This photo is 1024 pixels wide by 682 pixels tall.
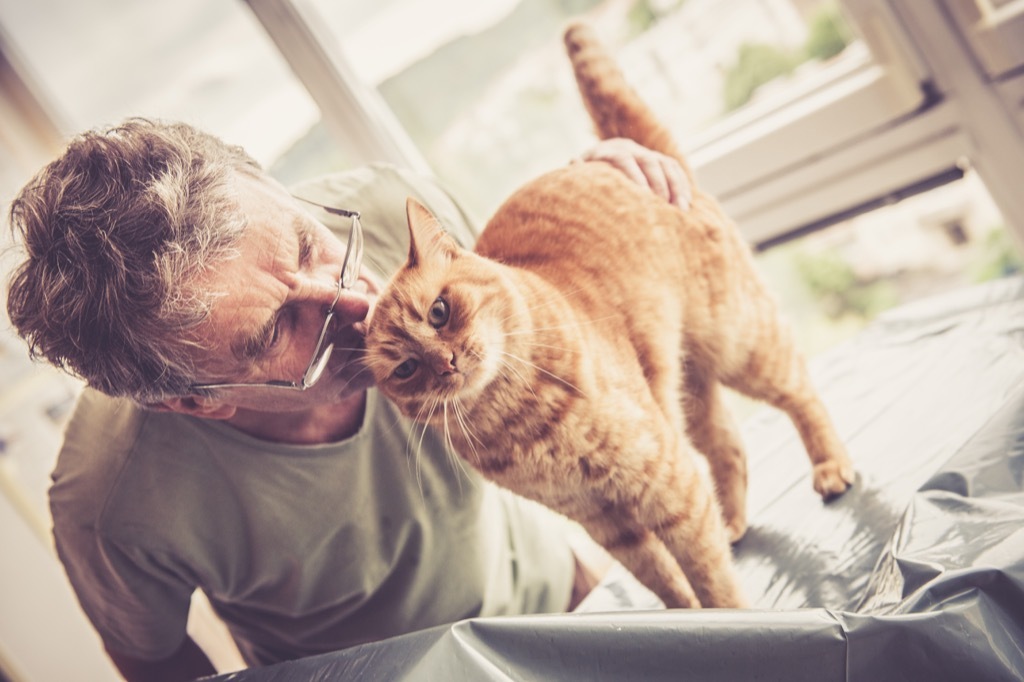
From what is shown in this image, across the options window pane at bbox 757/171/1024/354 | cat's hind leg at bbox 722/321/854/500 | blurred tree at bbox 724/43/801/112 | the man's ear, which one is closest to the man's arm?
the man's ear

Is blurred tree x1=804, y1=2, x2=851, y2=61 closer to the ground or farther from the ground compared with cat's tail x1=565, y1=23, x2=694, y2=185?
closer to the ground

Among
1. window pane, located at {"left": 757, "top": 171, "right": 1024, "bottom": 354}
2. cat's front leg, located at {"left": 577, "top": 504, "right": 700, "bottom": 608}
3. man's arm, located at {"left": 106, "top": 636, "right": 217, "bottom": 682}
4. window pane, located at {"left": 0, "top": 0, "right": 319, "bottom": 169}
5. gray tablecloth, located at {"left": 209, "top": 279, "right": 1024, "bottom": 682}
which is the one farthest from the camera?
window pane, located at {"left": 0, "top": 0, "right": 319, "bottom": 169}

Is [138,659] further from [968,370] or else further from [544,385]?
[968,370]

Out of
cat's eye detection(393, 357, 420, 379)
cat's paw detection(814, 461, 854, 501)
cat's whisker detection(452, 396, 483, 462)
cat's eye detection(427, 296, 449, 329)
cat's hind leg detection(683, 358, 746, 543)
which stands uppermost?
cat's eye detection(427, 296, 449, 329)

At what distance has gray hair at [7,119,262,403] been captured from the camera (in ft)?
3.13

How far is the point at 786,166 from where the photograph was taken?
6.05 ft

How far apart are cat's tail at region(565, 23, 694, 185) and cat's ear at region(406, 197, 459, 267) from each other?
43cm

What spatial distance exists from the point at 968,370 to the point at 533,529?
914 millimetres

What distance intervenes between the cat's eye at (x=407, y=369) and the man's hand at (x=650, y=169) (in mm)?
515

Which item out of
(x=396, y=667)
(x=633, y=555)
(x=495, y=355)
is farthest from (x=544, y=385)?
(x=396, y=667)

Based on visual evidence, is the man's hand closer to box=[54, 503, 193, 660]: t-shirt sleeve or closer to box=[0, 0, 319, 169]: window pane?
box=[54, 503, 193, 660]: t-shirt sleeve

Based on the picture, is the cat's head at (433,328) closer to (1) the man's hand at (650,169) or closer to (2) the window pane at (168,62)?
(1) the man's hand at (650,169)

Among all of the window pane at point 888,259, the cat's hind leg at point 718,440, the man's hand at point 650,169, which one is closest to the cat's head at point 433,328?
the man's hand at point 650,169

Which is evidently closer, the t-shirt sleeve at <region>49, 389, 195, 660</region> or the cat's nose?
the cat's nose
